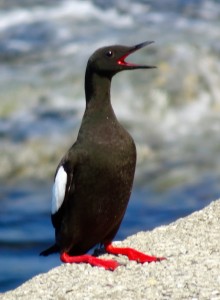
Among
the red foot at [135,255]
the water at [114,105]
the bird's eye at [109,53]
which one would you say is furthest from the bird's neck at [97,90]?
the water at [114,105]

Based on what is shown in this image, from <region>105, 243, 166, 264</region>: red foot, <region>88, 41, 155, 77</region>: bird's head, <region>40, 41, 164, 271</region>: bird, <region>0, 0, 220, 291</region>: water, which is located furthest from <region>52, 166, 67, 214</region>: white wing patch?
<region>0, 0, 220, 291</region>: water

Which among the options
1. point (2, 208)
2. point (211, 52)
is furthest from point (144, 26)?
point (2, 208)

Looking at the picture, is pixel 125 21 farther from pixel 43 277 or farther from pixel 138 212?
pixel 43 277

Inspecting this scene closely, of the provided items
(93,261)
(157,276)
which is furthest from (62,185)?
(157,276)

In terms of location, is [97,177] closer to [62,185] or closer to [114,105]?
[62,185]

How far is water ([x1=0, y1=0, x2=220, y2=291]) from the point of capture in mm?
13516

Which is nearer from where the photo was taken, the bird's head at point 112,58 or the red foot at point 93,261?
the red foot at point 93,261

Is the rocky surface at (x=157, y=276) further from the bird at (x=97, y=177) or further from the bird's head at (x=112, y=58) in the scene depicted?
the bird's head at (x=112, y=58)

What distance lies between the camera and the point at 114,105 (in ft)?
57.2

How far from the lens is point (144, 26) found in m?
21.2

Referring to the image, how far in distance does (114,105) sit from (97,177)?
1057cm

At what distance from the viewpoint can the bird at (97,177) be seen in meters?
6.88

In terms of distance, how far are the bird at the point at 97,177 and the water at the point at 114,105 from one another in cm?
422

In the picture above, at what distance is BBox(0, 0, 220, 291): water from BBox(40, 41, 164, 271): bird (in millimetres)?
4225
